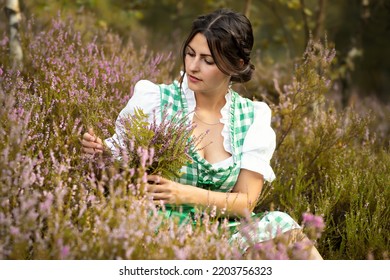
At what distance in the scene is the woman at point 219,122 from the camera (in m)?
2.67

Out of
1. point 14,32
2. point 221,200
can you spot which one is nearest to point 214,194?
point 221,200

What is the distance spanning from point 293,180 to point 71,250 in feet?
6.62

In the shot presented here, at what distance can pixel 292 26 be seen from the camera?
7.23m

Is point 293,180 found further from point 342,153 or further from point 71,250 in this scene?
point 71,250

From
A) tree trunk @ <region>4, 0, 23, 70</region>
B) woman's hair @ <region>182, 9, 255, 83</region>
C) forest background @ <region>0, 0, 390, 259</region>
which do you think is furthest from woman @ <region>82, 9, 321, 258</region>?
tree trunk @ <region>4, 0, 23, 70</region>

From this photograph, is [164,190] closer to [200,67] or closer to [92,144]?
[92,144]

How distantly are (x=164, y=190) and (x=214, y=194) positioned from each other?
0.28 metres

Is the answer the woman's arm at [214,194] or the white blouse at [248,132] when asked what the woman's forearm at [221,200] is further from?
the white blouse at [248,132]

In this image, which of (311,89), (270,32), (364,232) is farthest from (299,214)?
(270,32)

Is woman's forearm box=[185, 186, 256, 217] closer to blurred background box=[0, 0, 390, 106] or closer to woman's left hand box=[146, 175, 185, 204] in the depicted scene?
woman's left hand box=[146, 175, 185, 204]

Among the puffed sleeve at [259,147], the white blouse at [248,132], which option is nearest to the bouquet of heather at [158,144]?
the white blouse at [248,132]

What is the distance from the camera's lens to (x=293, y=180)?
3703mm

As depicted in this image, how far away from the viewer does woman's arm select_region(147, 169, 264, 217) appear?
248cm
